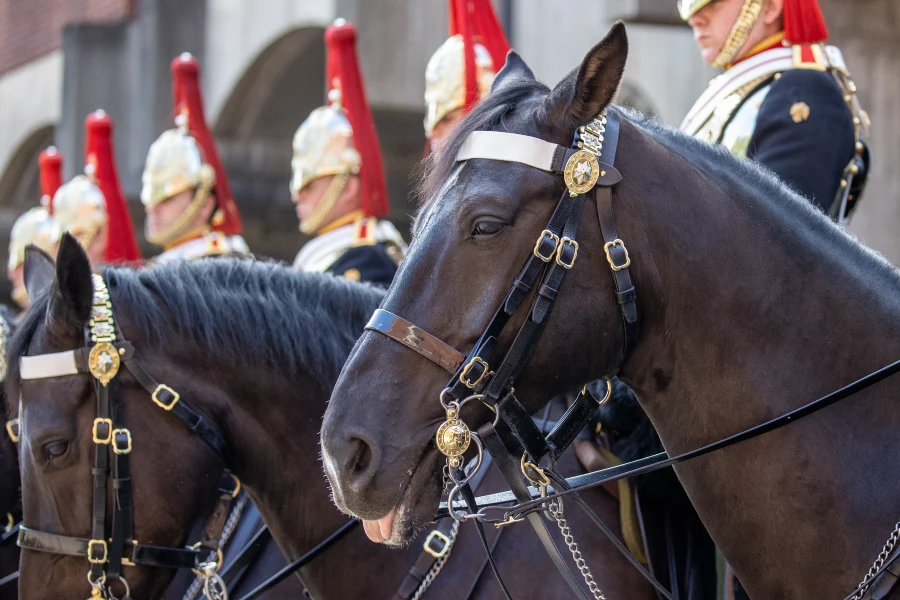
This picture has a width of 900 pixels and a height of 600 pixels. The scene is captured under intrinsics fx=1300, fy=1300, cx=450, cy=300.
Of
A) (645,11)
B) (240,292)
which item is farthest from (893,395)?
(645,11)

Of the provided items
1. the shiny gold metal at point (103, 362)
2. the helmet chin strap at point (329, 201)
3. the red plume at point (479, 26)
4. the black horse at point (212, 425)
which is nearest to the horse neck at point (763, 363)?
the black horse at point (212, 425)

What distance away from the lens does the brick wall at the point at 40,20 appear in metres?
13.0

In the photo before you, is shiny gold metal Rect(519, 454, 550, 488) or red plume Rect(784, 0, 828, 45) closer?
shiny gold metal Rect(519, 454, 550, 488)

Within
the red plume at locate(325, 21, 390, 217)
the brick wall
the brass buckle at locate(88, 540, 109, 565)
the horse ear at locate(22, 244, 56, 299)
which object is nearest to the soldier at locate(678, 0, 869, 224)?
the brass buckle at locate(88, 540, 109, 565)

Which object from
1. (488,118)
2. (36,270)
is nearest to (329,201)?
(36,270)

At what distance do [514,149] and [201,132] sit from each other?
4.85 metres

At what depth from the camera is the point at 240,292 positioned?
139 inches

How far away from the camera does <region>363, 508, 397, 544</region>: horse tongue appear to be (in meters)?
2.33

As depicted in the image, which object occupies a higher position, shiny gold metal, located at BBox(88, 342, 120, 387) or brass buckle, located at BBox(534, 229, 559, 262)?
brass buckle, located at BBox(534, 229, 559, 262)

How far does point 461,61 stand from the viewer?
209 inches

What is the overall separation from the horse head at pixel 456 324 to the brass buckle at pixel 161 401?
1.10 meters

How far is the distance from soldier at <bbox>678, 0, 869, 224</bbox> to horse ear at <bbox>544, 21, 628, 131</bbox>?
0.98 meters

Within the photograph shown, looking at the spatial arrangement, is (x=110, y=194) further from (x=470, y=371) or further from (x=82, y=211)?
(x=470, y=371)

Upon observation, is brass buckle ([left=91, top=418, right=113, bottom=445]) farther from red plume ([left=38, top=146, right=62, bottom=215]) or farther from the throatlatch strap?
red plume ([left=38, top=146, right=62, bottom=215])
